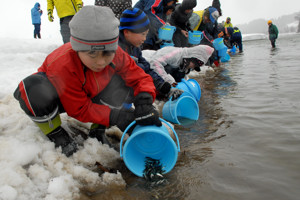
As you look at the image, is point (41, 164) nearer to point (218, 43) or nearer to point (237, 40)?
point (218, 43)

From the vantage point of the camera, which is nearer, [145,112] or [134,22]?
[145,112]

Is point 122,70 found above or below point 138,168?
above

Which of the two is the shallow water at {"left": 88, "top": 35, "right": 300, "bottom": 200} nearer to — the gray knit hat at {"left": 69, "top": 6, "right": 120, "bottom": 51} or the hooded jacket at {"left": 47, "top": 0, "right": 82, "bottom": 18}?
the gray knit hat at {"left": 69, "top": 6, "right": 120, "bottom": 51}

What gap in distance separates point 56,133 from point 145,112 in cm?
71

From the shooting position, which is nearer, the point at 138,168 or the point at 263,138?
the point at 138,168

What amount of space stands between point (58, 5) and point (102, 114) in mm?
2898

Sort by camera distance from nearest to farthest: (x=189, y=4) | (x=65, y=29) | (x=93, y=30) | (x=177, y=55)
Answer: (x=93, y=30) < (x=177, y=55) < (x=65, y=29) < (x=189, y=4)

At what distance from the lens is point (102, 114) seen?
6.37ft

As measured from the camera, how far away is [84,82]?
186 cm

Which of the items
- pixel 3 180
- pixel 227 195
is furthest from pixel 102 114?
pixel 227 195

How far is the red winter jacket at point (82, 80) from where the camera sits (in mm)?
1720

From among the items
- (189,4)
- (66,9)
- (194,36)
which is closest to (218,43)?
(194,36)

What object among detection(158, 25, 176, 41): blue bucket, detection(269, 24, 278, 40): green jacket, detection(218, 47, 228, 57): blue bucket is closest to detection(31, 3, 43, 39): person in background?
detection(158, 25, 176, 41): blue bucket

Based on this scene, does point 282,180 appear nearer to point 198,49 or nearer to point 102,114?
point 102,114
